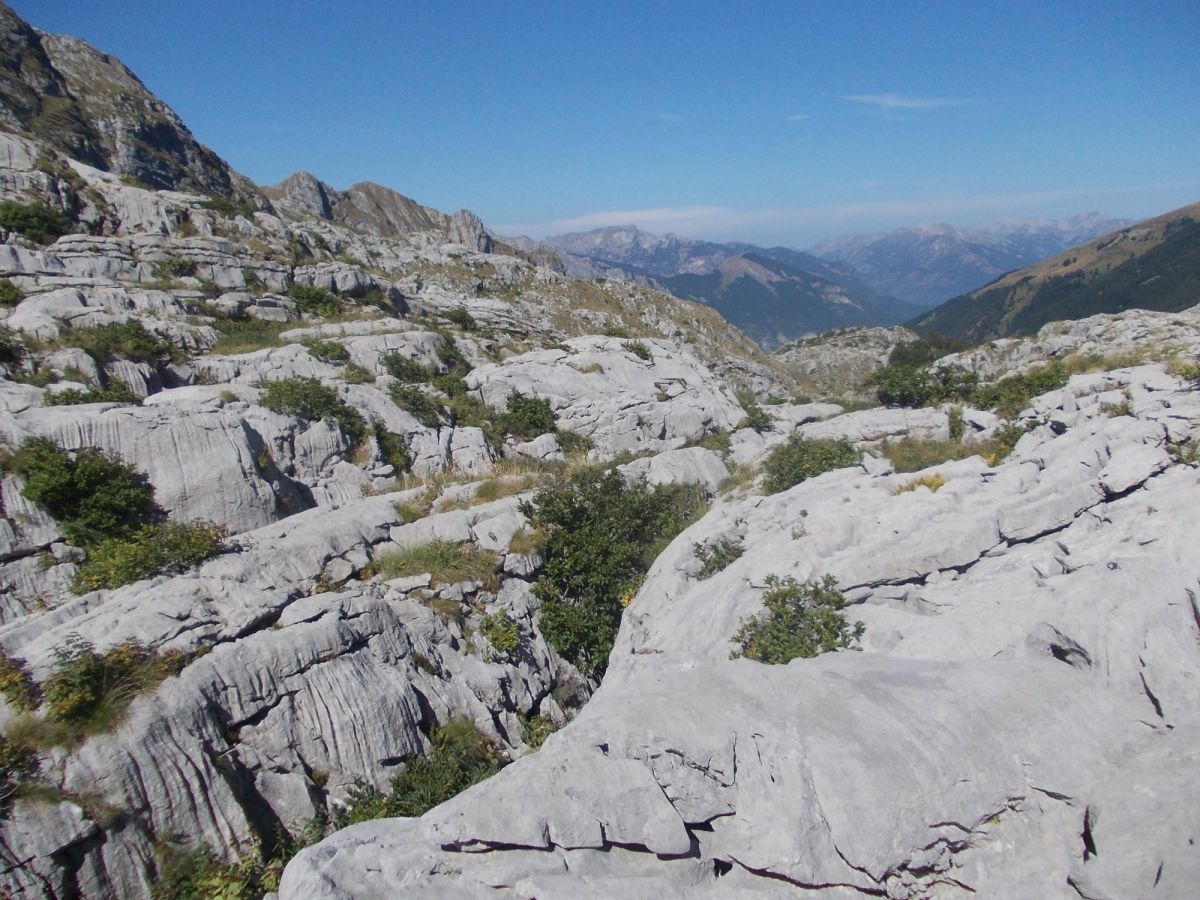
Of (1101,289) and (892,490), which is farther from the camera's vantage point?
(1101,289)

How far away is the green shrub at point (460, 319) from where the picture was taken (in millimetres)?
46775

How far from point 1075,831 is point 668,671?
5907mm

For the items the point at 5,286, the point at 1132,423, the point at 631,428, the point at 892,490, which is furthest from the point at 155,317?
the point at 1132,423

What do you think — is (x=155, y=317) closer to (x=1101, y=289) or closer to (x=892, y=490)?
(x=892, y=490)

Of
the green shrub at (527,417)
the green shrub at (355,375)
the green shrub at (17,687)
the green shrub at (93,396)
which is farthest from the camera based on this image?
the green shrub at (527,417)

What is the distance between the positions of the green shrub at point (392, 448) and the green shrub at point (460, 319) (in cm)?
2321

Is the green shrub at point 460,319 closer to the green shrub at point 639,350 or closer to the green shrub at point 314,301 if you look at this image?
the green shrub at point 314,301

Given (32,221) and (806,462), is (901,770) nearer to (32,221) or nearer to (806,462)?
(806,462)

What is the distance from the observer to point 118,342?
23.6 metres

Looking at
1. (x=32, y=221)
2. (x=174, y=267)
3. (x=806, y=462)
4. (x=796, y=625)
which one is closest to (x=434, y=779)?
(x=796, y=625)

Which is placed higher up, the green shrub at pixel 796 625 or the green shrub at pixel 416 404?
the green shrub at pixel 416 404

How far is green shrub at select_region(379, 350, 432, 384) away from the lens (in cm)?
2989

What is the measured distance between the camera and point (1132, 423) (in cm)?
1373

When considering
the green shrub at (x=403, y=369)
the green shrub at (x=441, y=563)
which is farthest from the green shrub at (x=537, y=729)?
the green shrub at (x=403, y=369)
